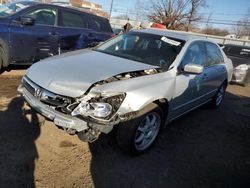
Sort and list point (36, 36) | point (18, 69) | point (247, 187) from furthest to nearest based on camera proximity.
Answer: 1. point (18, 69)
2. point (36, 36)
3. point (247, 187)

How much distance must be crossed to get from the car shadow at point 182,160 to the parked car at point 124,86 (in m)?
0.26

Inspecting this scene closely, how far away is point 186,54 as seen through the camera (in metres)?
3.88

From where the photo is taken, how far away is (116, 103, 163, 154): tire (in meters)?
2.91

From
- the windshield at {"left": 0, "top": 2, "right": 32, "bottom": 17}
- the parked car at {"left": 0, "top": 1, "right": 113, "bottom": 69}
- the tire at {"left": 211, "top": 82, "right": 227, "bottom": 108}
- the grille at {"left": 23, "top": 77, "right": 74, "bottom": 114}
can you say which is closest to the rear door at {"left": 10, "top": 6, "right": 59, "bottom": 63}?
the parked car at {"left": 0, "top": 1, "right": 113, "bottom": 69}

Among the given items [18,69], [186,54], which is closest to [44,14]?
[18,69]

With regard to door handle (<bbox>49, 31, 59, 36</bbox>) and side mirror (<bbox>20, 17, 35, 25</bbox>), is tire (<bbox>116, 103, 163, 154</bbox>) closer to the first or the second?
side mirror (<bbox>20, 17, 35, 25</bbox>)

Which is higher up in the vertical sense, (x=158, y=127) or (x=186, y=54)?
(x=186, y=54)

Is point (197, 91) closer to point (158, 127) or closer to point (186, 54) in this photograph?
point (186, 54)

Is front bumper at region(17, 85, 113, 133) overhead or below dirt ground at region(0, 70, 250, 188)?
overhead

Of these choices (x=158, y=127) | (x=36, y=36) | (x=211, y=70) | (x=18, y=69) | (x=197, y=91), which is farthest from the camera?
(x=18, y=69)

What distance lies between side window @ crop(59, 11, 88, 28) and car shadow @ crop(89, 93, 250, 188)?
425 cm

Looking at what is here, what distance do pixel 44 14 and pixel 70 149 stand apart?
437cm

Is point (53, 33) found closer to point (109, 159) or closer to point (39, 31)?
point (39, 31)

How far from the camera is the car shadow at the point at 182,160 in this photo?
2.90 metres
